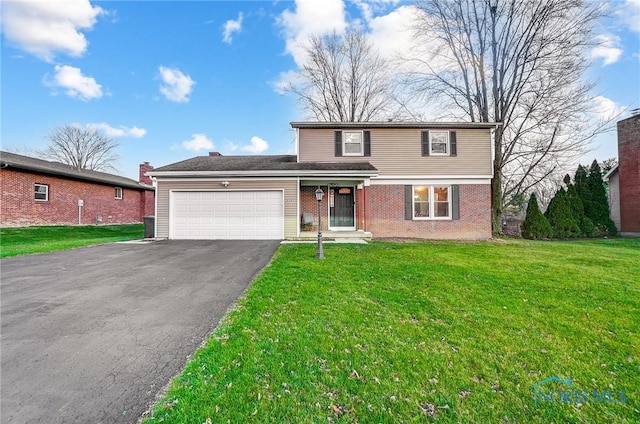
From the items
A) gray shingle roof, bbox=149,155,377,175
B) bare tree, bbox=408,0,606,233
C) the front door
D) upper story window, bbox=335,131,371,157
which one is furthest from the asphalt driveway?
bare tree, bbox=408,0,606,233

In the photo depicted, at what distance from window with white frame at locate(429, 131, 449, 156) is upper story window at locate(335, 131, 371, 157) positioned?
116 inches

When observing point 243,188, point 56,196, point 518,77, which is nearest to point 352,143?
point 243,188

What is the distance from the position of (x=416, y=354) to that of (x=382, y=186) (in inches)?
418

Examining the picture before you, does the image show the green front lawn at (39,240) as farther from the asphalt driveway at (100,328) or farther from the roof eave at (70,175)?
the roof eave at (70,175)

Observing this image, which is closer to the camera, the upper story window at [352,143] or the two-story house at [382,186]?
the two-story house at [382,186]

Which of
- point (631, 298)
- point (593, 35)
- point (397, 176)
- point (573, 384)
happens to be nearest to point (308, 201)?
point (397, 176)

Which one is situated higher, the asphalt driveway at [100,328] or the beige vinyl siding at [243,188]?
the beige vinyl siding at [243,188]

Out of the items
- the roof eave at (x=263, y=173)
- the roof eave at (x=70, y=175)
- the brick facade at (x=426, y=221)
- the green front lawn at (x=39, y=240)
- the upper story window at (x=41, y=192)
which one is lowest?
the green front lawn at (x=39, y=240)

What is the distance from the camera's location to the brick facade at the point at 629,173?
1528 centimetres

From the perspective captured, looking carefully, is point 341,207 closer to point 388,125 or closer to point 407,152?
point 407,152

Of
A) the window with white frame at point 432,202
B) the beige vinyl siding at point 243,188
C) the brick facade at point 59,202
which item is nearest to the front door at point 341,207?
the beige vinyl siding at point 243,188

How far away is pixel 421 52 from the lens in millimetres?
17609

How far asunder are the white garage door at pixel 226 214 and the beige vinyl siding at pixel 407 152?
2986 mm

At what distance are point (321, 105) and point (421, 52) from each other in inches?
→ 339
